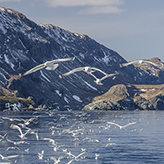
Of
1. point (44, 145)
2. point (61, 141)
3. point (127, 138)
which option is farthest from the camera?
point (127, 138)

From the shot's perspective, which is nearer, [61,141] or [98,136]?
[61,141]

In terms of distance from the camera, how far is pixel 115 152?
64.5m

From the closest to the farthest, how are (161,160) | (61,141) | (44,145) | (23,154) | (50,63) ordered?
(50,63) → (161,160) → (23,154) → (44,145) → (61,141)

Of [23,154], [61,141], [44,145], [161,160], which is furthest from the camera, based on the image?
[61,141]

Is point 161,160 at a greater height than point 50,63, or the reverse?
point 50,63

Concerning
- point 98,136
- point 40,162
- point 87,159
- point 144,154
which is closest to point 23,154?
point 40,162

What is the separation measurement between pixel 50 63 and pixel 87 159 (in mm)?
17882

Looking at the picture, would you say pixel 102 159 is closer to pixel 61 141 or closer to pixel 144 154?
pixel 144 154

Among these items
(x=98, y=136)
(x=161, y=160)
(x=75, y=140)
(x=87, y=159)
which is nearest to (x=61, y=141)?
(x=75, y=140)

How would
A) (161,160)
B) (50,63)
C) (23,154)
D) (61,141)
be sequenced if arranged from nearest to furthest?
(50,63) < (161,160) < (23,154) < (61,141)

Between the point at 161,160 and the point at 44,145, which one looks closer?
the point at 161,160

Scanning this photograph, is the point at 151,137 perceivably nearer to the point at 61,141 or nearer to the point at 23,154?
the point at 61,141

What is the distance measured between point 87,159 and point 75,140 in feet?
70.7

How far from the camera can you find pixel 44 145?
7162 centimetres
